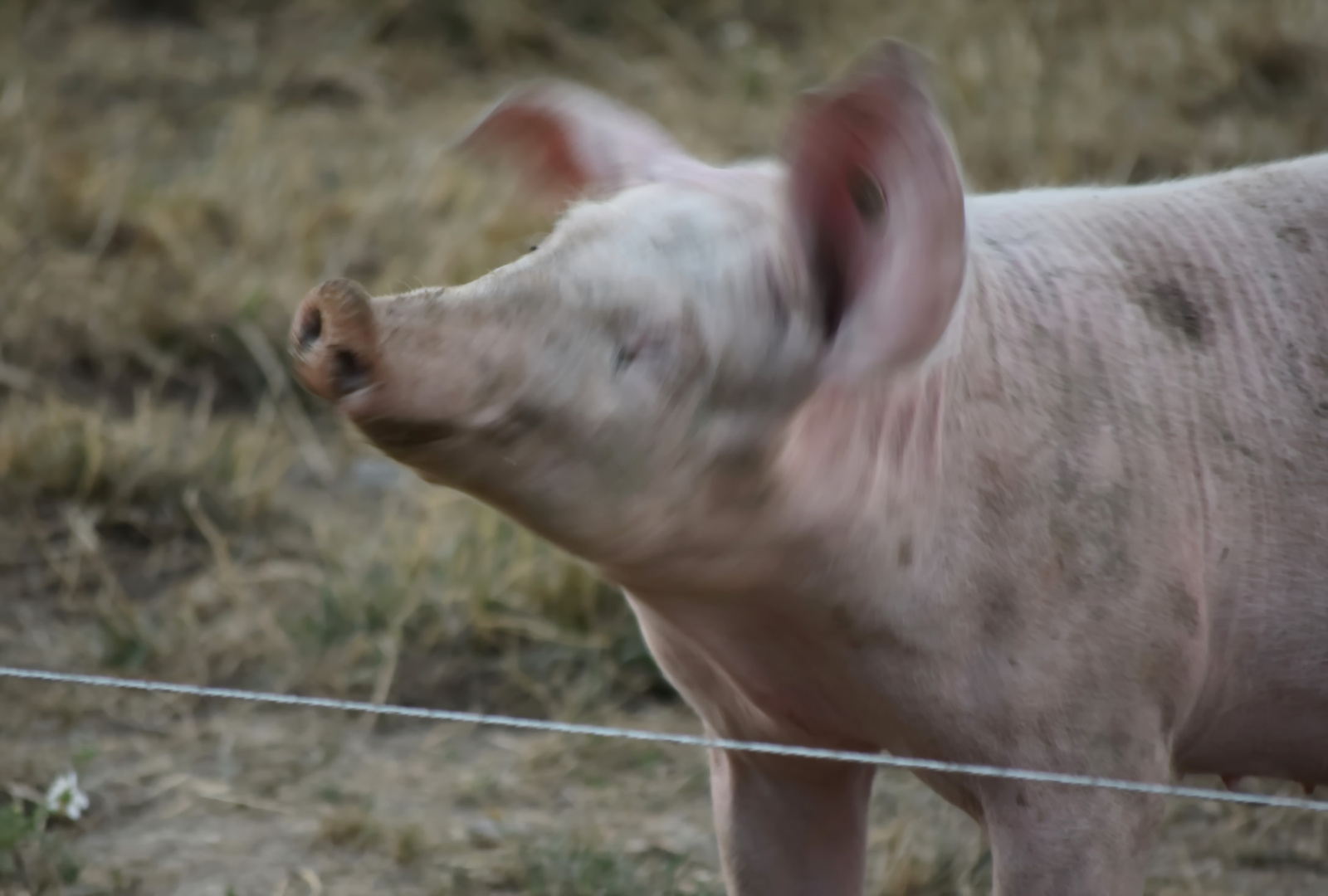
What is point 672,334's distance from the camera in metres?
1.19

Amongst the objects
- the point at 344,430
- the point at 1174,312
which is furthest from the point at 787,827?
the point at 344,430

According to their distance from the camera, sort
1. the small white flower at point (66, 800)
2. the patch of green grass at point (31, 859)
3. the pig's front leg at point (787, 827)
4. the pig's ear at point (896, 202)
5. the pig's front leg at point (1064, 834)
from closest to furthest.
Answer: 1. the pig's ear at point (896, 202)
2. the pig's front leg at point (1064, 834)
3. the pig's front leg at point (787, 827)
4. the patch of green grass at point (31, 859)
5. the small white flower at point (66, 800)

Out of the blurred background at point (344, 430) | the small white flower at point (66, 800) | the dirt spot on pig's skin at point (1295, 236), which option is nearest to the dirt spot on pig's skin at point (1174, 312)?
the dirt spot on pig's skin at point (1295, 236)

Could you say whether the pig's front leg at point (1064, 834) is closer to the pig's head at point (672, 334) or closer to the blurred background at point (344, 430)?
the pig's head at point (672, 334)

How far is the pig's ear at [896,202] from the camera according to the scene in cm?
120

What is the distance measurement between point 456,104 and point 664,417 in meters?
3.97

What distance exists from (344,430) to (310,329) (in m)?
2.49

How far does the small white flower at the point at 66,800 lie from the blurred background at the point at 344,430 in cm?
3

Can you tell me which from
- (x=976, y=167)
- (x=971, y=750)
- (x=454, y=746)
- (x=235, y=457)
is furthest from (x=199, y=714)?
(x=976, y=167)

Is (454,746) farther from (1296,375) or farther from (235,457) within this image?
(1296,375)

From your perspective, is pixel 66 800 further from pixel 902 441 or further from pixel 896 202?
pixel 896 202

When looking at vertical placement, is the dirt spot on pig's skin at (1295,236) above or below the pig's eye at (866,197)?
below

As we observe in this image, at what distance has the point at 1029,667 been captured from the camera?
135 centimetres

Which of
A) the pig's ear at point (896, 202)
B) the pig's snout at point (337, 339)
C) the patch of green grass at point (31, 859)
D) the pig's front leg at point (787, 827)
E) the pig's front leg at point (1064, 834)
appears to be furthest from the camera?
the patch of green grass at point (31, 859)
